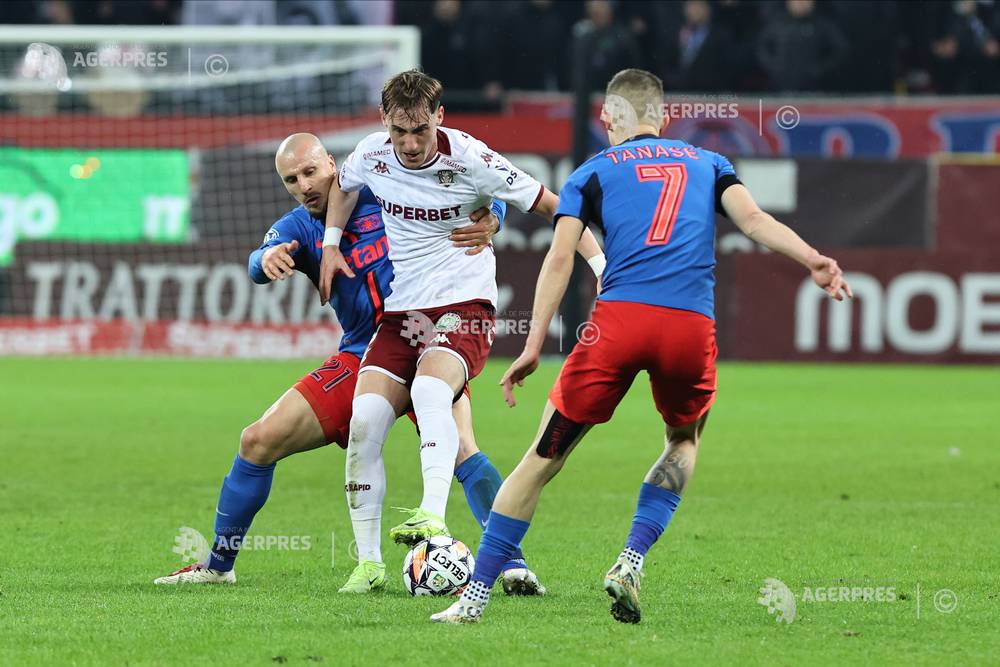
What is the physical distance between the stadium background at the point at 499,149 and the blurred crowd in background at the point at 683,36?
0.04 m

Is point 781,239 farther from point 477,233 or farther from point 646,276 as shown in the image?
point 477,233

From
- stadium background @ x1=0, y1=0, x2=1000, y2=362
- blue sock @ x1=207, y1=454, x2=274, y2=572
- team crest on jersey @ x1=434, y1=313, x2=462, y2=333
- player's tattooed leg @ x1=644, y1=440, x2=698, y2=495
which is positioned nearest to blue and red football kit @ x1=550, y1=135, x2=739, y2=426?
player's tattooed leg @ x1=644, y1=440, x2=698, y2=495

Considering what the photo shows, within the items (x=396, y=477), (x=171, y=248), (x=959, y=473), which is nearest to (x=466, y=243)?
(x=396, y=477)

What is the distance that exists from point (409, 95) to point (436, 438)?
1.36m

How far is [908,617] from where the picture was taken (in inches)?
236

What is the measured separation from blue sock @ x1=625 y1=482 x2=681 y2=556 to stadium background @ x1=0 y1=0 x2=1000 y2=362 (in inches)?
522

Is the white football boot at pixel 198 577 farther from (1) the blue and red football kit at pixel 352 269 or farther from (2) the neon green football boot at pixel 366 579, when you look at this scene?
(1) the blue and red football kit at pixel 352 269

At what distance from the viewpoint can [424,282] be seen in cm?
694

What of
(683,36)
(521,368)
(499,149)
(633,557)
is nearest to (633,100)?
(521,368)

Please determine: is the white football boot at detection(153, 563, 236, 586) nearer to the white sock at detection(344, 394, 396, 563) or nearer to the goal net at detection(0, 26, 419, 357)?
the white sock at detection(344, 394, 396, 563)

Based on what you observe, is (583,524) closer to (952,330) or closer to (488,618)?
(488,618)

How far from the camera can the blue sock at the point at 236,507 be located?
6883mm

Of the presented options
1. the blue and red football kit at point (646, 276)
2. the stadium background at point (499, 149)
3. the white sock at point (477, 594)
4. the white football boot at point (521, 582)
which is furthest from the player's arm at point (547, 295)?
the stadium background at point (499, 149)

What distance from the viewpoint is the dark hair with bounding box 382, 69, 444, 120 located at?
6.47 meters
